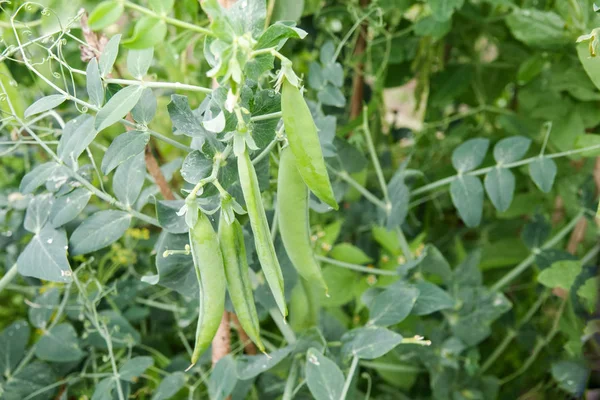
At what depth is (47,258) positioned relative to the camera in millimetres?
544

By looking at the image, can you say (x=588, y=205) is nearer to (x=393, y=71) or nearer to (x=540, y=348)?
(x=540, y=348)

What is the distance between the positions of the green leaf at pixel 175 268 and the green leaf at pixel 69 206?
0.09 metres

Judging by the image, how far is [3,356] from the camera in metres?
0.68

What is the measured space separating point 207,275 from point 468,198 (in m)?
0.39

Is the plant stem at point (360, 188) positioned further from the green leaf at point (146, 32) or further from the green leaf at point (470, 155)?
the green leaf at point (146, 32)

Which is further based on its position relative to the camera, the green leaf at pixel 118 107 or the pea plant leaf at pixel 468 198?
the pea plant leaf at pixel 468 198

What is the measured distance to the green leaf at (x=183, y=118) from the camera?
1.45ft

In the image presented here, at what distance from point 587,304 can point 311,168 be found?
0.51 meters

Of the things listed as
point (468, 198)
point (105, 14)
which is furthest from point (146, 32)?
point (468, 198)

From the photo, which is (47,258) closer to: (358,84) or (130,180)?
(130,180)

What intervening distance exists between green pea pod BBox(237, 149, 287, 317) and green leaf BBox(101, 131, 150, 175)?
4.8 inches

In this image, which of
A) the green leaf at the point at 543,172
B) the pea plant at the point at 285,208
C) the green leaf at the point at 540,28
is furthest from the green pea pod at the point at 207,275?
the green leaf at the point at 540,28

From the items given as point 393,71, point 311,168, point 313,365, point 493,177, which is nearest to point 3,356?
point 313,365

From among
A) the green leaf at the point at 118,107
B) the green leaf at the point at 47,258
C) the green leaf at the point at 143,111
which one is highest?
the green leaf at the point at 118,107
